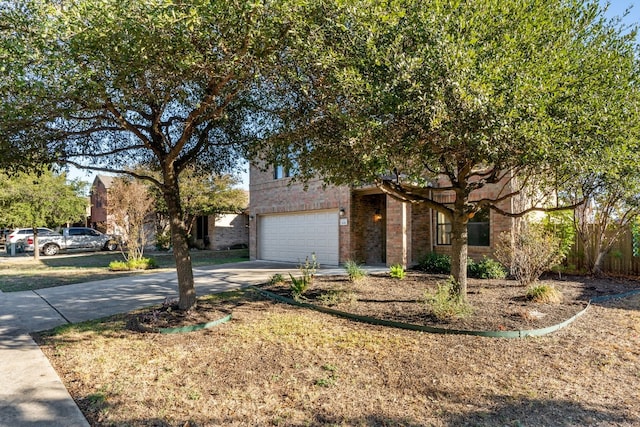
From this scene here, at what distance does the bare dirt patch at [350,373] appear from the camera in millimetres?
3385

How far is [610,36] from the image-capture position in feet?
18.1

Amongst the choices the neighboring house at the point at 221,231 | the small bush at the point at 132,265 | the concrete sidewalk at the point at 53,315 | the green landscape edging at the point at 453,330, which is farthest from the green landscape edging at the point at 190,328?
the neighboring house at the point at 221,231

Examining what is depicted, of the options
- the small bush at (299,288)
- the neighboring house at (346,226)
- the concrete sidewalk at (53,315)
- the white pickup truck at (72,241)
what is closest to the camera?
the concrete sidewalk at (53,315)

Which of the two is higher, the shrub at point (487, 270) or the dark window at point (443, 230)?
the dark window at point (443, 230)

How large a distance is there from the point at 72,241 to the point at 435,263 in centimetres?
2309

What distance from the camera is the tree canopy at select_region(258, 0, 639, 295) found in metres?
4.26

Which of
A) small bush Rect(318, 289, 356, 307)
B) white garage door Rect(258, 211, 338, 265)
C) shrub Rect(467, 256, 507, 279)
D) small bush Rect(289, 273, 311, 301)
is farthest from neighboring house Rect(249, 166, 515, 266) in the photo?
small bush Rect(318, 289, 356, 307)

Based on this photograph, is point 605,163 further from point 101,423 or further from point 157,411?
point 101,423

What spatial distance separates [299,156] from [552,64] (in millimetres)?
3919

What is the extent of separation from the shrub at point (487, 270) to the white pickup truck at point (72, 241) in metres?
21.7

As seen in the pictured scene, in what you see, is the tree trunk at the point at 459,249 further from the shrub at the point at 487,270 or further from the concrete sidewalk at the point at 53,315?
the concrete sidewalk at the point at 53,315

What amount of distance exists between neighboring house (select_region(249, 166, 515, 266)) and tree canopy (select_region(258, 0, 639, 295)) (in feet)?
18.7

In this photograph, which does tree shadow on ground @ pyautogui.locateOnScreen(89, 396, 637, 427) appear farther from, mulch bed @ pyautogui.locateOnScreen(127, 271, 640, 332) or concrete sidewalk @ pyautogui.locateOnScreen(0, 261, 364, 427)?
mulch bed @ pyautogui.locateOnScreen(127, 271, 640, 332)

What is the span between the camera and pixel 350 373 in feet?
13.8
